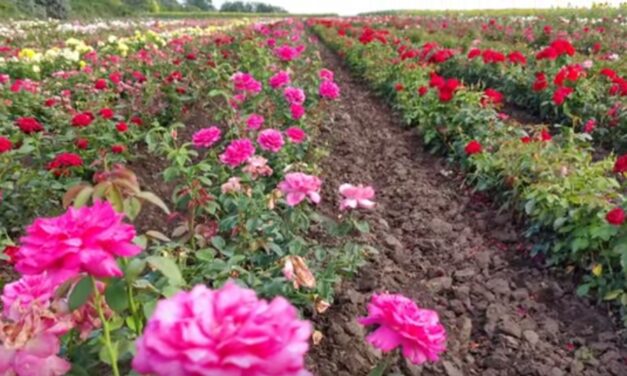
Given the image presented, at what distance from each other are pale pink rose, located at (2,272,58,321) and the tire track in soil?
113cm

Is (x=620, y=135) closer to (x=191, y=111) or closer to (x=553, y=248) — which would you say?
(x=553, y=248)

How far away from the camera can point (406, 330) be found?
41.9 inches

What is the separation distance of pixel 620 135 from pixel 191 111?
11.9ft

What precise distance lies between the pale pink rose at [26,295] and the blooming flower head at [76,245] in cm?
13

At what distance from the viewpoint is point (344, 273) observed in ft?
7.63

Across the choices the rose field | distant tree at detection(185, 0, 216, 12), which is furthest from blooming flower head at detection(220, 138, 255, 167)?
distant tree at detection(185, 0, 216, 12)

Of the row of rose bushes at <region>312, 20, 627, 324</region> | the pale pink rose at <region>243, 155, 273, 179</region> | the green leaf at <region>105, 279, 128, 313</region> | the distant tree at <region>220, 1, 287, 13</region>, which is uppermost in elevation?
the green leaf at <region>105, 279, 128, 313</region>

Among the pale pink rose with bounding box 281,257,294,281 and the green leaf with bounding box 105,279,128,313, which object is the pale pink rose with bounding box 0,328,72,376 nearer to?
the green leaf with bounding box 105,279,128,313

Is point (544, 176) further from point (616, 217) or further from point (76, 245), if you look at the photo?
point (76, 245)

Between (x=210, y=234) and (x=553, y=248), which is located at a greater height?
(x=210, y=234)

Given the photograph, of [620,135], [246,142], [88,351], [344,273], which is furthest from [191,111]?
[88,351]

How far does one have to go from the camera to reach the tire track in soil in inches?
88.9

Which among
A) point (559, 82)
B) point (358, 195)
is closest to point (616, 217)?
point (358, 195)

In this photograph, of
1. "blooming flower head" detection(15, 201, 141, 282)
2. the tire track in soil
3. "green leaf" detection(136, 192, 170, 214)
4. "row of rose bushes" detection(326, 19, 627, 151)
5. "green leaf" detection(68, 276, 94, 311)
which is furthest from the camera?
"row of rose bushes" detection(326, 19, 627, 151)
